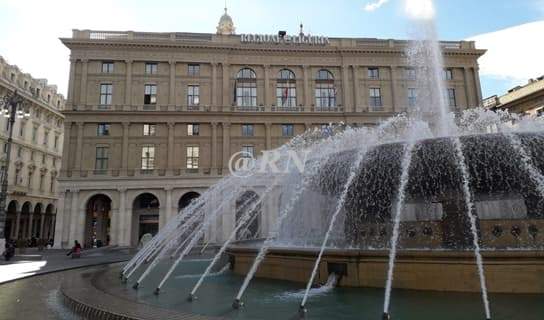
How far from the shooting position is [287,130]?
40.9 metres

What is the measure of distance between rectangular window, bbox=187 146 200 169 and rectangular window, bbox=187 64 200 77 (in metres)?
8.10

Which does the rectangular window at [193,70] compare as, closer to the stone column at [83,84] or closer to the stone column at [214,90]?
the stone column at [214,90]

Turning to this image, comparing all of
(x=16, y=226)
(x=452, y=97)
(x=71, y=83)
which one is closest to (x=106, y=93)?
(x=71, y=83)

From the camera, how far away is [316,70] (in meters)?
42.5

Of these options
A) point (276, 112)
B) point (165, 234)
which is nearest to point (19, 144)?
point (276, 112)

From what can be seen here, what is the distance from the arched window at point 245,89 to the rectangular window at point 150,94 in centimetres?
849

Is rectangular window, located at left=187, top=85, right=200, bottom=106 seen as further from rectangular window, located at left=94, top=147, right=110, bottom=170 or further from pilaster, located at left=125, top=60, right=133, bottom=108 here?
rectangular window, located at left=94, top=147, right=110, bottom=170

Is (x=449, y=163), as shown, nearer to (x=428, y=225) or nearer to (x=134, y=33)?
(x=428, y=225)

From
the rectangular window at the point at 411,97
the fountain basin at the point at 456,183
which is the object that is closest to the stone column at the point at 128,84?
the rectangular window at the point at 411,97

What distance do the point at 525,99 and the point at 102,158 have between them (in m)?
46.3

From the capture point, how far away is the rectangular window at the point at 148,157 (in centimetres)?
3838

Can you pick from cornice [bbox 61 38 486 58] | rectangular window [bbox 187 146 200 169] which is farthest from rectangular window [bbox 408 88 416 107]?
rectangular window [bbox 187 146 200 169]

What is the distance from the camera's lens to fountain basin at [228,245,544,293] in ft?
22.2

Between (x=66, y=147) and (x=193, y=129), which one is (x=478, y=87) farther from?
(x=66, y=147)
